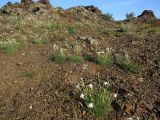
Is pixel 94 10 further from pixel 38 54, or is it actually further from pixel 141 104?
pixel 141 104

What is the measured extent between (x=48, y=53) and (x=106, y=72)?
2.71 meters

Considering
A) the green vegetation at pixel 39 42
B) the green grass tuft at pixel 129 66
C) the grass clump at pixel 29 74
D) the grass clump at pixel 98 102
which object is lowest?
the grass clump at pixel 98 102

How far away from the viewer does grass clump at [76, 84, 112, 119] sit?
6945mm

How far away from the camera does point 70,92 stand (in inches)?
308

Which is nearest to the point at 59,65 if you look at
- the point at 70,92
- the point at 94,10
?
the point at 70,92

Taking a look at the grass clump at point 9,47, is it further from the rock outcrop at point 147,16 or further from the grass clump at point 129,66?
the rock outcrop at point 147,16

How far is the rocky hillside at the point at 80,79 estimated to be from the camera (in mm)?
7137

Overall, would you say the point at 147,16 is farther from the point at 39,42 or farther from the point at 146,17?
the point at 39,42

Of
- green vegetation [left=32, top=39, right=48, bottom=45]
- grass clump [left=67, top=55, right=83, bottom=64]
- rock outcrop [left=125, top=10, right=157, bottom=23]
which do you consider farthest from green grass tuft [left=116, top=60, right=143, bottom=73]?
rock outcrop [left=125, top=10, right=157, bottom=23]

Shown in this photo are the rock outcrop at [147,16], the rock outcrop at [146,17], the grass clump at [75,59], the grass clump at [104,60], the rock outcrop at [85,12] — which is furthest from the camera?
the rock outcrop at [147,16]

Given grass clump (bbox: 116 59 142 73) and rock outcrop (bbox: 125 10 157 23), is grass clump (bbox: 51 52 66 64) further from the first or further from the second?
rock outcrop (bbox: 125 10 157 23)

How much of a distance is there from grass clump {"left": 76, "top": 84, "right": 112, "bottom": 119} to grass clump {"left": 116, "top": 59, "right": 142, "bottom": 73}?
6.39 feet

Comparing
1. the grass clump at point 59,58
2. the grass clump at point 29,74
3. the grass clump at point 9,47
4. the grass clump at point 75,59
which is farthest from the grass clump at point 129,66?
the grass clump at point 9,47

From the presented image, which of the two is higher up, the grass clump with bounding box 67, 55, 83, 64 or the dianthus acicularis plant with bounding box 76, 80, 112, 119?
the grass clump with bounding box 67, 55, 83, 64
